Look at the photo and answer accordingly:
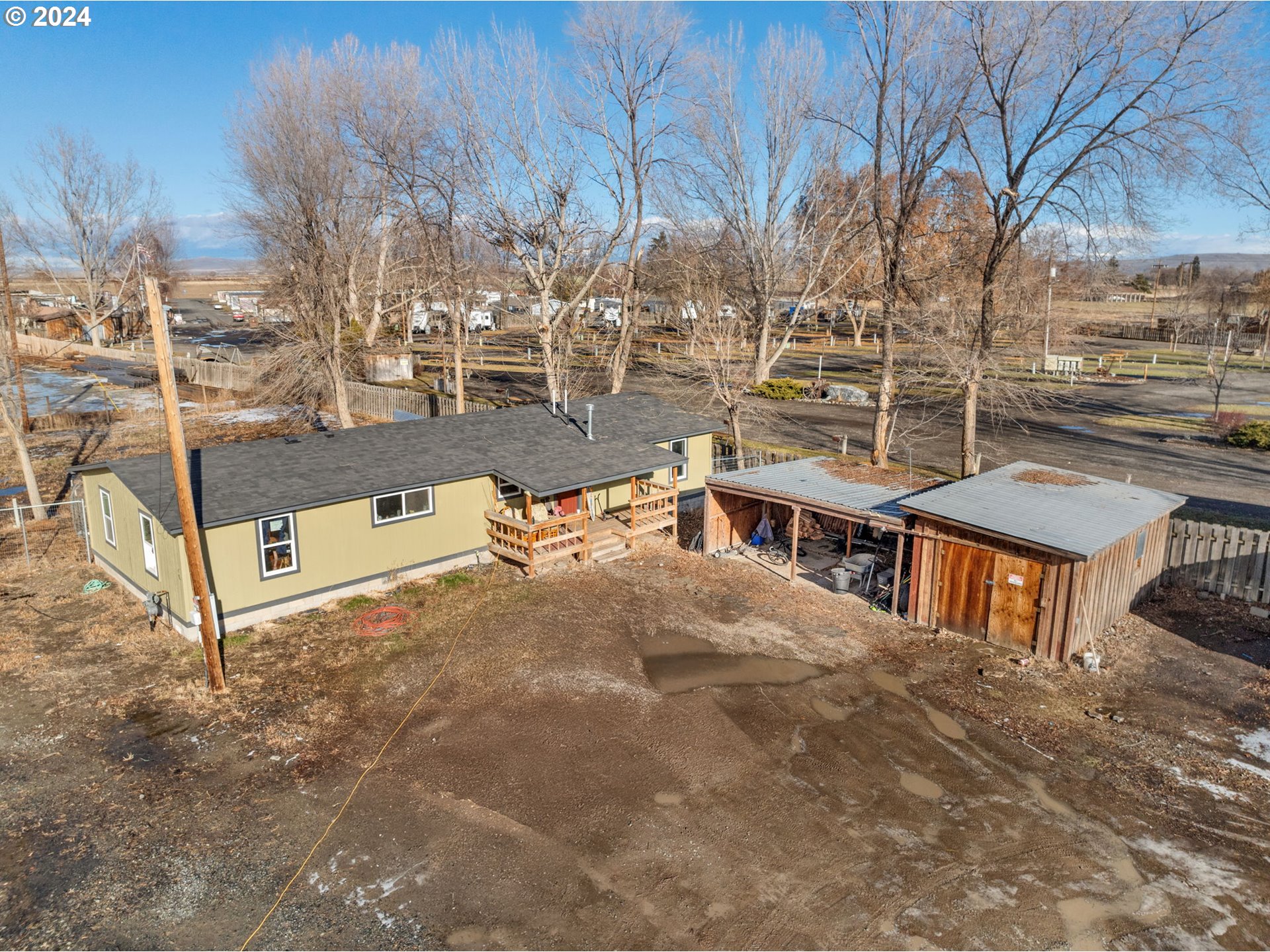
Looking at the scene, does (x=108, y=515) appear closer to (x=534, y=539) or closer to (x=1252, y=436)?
(x=534, y=539)

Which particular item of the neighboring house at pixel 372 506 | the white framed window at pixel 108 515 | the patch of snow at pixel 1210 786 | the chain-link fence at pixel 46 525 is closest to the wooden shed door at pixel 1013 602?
the patch of snow at pixel 1210 786

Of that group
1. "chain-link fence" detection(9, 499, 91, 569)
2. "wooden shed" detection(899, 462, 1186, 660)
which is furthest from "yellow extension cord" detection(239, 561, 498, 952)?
"chain-link fence" detection(9, 499, 91, 569)

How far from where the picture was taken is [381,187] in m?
33.9

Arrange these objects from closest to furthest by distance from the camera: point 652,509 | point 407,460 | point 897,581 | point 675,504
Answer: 1. point 897,581
2. point 407,460
3. point 675,504
4. point 652,509

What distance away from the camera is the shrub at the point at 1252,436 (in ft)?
96.6

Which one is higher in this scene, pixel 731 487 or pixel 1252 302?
pixel 1252 302

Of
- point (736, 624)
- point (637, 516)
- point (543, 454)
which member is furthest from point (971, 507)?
point (543, 454)

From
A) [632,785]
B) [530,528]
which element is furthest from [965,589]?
[530,528]

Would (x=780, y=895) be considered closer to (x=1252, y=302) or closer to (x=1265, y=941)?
(x=1265, y=941)

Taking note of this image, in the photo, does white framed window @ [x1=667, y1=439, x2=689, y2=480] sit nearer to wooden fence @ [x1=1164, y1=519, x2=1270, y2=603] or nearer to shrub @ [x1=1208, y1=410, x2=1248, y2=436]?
wooden fence @ [x1=1164, y1=519, x2=1270, y2=603]

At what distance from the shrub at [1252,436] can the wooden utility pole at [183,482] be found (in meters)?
36.2

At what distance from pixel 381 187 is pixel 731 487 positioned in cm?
2439

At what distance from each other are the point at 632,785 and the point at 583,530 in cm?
951

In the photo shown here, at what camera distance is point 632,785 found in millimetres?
10500
